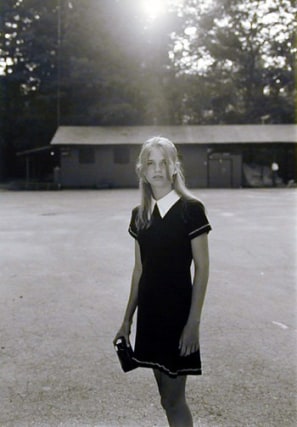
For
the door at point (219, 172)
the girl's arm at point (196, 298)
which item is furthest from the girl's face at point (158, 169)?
the door at point (219, 172)

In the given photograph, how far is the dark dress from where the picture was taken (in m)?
2.35

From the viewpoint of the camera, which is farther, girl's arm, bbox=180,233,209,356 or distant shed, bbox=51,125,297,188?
distant shed, bbox=51,125,297,188

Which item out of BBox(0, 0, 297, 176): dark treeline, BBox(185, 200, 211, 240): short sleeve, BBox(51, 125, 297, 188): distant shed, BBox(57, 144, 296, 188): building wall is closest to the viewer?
BBox(185, 200, 211, 240): short sleeve

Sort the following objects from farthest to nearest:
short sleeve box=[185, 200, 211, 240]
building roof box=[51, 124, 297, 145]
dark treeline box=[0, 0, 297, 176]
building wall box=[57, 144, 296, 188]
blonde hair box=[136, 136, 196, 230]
Answer: dark treeline box=[0, 0, 297, 176] → building wall box=[57, 144, 296, 188] → building roof box=[51, 124, 297, 145] → blonde hair box=[136, 136, 196, 230] → short sleeve box=[185, 200, 211, 240]

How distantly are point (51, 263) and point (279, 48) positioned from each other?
43215 millimetres

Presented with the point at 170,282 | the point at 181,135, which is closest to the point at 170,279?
the point at 170,282

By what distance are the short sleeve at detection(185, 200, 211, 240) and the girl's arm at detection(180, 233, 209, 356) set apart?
0.03 meters

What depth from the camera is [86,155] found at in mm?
33312

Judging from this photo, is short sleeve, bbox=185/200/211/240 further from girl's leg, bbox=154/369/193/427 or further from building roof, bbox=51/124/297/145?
building roof, bbox=51/124/297/145

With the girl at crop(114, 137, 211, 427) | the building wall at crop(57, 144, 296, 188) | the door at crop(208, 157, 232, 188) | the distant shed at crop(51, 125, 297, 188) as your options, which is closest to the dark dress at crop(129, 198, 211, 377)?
the girl at crop(114, 137, 211, 427)

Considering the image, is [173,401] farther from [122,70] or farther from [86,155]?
[122,70]

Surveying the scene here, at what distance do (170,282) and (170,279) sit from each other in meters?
0.01

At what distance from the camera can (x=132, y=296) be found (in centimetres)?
265

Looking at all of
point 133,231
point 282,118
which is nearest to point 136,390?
point 133,231
